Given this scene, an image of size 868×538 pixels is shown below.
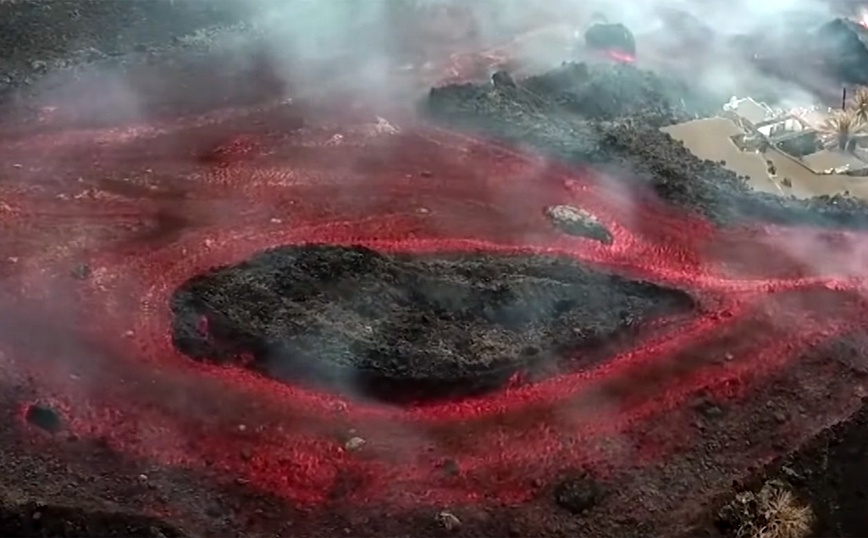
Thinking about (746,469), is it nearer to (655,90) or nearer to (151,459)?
(151,459)

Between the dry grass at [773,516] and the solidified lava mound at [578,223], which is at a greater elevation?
the solidified lava mound at [578,223]

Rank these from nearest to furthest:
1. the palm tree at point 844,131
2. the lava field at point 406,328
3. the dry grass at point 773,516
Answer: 1. the dry grass at point 773,516
2. the lava field at point 406,328
3. the palm tree at point 844,131

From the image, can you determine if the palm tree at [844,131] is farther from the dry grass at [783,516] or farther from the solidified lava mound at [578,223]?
the dry grass at [783,516]

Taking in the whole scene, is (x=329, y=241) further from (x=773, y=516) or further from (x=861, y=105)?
(x=861, y=105)

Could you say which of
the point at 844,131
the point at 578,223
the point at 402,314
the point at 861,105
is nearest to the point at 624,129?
the point at 578,223

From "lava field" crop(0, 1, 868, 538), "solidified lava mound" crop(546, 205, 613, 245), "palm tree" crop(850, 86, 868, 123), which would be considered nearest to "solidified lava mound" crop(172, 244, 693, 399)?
"lava field" crop(0, 1, 868, 538)

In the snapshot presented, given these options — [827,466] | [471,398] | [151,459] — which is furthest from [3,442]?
[827,466]

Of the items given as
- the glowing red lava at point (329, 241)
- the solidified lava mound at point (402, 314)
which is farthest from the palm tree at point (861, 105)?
the solidified lava mound at point (402, 314)

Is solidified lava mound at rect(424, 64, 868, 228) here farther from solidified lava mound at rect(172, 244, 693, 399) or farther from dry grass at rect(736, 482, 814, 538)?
dry grass at rect(736, 482, 814, 538)
